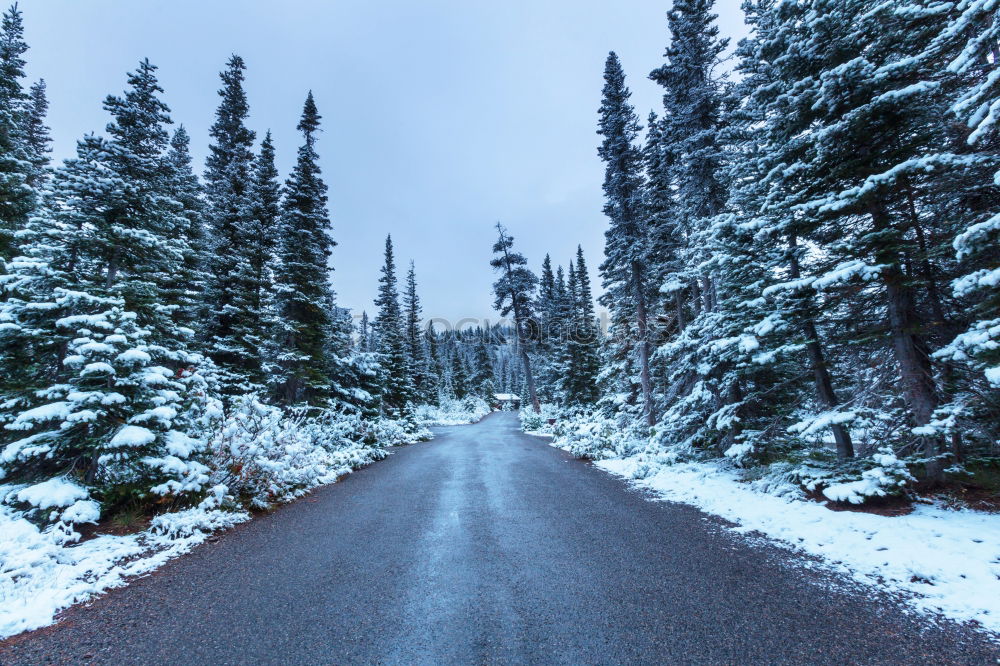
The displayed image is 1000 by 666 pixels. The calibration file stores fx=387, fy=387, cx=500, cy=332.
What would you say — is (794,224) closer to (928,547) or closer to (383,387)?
(928,547)

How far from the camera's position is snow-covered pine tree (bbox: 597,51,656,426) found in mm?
16359

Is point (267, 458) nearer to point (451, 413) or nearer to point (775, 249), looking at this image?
point (775, 249)

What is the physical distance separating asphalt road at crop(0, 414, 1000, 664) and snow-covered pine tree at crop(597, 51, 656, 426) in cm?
1098

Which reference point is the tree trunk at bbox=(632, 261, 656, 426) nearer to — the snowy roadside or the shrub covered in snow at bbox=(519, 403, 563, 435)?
the shrub covered in snow at bbox=(519, 403, 563, 435)

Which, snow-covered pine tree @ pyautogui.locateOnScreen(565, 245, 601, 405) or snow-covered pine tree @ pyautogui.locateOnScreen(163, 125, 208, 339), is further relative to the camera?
snow-covered pine tree @ pyautogui.locateOnScreen(565, 245, 601, 405)

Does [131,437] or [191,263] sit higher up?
[191,263]

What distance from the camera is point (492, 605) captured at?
3766 mm

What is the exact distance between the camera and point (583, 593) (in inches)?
156

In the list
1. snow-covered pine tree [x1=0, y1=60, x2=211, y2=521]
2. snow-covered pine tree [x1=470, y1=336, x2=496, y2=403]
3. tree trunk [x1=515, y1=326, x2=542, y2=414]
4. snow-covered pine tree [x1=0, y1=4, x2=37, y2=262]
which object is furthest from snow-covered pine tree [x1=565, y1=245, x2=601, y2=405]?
snow-covered pine tree [x1=470, y1=336, x2=496, y2=403]

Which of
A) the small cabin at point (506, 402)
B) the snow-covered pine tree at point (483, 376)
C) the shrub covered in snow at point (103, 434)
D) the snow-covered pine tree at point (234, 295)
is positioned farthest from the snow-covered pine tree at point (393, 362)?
the small cabin at point (506, 402)

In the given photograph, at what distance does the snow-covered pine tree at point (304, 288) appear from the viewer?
48.4 ft

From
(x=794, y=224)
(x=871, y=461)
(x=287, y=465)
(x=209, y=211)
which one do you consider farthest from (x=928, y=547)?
(x=209, y=211)

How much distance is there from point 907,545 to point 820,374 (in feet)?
13.6

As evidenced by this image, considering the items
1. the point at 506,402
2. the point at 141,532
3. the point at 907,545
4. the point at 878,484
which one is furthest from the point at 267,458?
the point at 506,402
